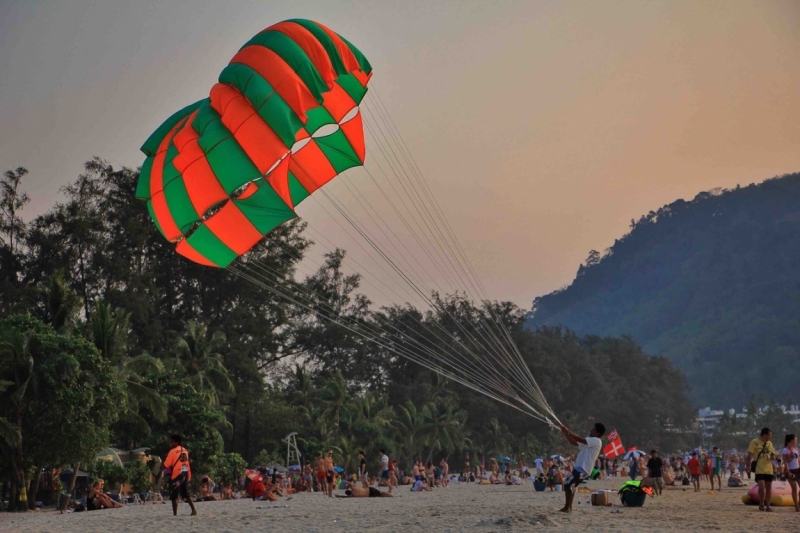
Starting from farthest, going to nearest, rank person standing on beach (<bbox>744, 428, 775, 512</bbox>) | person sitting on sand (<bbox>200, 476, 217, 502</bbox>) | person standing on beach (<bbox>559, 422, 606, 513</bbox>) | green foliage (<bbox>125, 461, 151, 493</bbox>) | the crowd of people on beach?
green foliage (<bbox>125, 461, 151, 493</bbox>)
person sitting on sand (<bbox>200, 476, 217, 502</bbox>)
person standing on beach (<bbox>744, 428, 775, 512</bbox>)
the crowd of people on beach
person standing on beach (<bbox>559, 422, 606, 513</bbox>)

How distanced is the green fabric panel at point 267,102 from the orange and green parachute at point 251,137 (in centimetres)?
1

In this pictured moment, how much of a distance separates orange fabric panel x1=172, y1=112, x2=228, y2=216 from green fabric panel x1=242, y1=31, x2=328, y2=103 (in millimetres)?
1719

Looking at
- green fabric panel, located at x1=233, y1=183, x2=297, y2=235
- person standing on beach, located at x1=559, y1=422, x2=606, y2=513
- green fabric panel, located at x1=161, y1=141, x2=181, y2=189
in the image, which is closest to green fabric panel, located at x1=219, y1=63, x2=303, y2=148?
green fabric panel, located at x1=161, y1=141, x2=181, y2=189

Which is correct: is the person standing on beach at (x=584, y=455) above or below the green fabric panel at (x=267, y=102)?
below

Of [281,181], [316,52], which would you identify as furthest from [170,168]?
[316,52]

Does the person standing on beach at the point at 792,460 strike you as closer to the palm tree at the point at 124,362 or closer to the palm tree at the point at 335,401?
the palm tree at the point at 124,362

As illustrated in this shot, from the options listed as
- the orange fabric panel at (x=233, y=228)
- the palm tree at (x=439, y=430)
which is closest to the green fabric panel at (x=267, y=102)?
the orange fabric panel at (x=233, y=228)

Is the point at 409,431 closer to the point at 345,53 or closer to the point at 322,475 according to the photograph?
the point at 322,475

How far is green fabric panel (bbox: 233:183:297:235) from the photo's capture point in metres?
15.0

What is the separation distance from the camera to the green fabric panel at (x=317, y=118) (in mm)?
14578

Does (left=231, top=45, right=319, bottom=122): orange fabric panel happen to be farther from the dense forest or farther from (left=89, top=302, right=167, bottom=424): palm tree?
(left=89, top=302, right=167, bottom=424): palm tree

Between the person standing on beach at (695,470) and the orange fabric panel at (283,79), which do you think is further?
the person standing on beach at (695,470)

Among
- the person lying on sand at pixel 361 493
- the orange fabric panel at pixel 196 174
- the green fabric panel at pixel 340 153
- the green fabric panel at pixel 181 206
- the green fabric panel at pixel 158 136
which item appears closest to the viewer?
the orange fabric panel at pixel 196 174

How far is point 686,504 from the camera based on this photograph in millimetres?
17406
